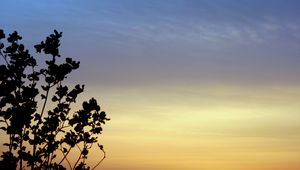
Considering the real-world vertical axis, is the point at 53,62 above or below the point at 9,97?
above

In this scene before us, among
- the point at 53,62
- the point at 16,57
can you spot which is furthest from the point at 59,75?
the point at 16,57

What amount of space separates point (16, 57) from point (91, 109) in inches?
157

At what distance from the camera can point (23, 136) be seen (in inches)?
770

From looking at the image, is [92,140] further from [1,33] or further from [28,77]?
[1,33]

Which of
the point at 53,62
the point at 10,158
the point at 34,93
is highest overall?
the point at 53,62

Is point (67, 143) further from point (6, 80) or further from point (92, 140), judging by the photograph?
point (6, 80)

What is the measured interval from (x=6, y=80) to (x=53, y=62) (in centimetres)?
206

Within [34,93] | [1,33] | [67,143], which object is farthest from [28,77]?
[67,143]

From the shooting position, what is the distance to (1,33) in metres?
19.4

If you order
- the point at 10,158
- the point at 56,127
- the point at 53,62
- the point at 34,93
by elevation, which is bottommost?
the point at 10,158

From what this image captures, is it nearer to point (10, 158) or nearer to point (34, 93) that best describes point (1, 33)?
point (34, 93)

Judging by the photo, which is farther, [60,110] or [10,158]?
[60,110]

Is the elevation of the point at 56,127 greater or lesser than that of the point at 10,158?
greater

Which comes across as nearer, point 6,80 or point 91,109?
point 6,80
